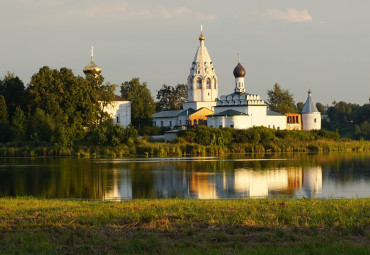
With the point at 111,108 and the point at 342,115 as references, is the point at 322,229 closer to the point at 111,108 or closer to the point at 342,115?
the point at 111,108

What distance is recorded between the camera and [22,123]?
42.3 m

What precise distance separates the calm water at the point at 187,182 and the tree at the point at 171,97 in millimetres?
45225

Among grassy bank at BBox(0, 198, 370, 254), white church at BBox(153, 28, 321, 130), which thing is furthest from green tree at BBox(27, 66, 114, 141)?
grassy bank at BBox(0, 198, 370, 254)

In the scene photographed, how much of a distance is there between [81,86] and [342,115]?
41.0 m

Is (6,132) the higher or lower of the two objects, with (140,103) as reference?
lower

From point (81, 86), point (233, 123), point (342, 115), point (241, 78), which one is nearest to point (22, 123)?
point (81, 86)

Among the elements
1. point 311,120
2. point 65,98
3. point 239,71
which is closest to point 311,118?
point 311,120

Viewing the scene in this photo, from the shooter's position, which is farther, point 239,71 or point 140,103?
point 140,103

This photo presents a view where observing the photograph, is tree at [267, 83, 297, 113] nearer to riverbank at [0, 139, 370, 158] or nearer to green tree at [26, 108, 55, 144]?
riverbank at [0, 139, 370, 158]

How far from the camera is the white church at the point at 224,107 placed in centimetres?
5278

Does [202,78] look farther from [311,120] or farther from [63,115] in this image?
[63,115]

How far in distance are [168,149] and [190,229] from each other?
102 ft

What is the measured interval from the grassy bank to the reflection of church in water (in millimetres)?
4743

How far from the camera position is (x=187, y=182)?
20.3 m
